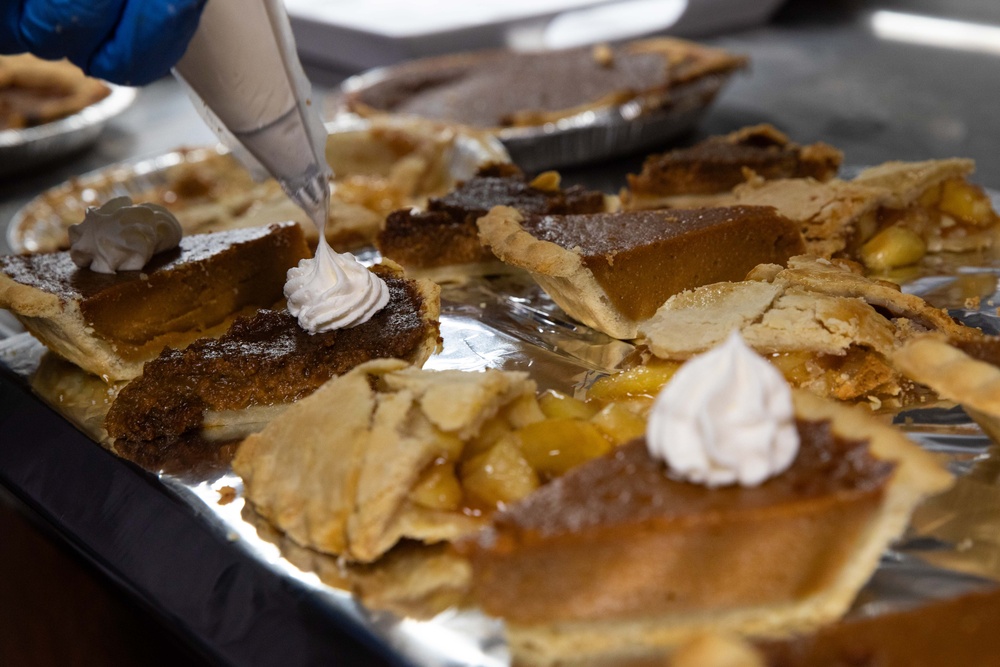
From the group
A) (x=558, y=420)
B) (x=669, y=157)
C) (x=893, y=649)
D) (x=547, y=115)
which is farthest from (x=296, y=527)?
(x=547, y=115)

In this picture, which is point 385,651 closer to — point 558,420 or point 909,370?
point 558,420

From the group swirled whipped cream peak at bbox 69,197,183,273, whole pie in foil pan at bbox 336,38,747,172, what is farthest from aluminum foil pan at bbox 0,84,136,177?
swirled whipped cream peak at bbox 69,197,183,273

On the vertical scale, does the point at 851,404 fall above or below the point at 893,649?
below

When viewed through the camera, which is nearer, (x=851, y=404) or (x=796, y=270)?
(x=851, y=404)

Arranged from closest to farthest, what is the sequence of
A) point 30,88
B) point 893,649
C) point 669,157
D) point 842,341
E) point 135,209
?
1. point 893,649
2. point 842,341
3. point 135,209
4. point 669,157
5. point 30,88

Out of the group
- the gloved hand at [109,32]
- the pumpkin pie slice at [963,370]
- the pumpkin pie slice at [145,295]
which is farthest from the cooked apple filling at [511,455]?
the pumpkin pie slice at [145,295]

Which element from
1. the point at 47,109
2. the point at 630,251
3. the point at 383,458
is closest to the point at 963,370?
the point at 630,251

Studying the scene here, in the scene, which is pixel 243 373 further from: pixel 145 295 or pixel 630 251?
pixel 630 251
